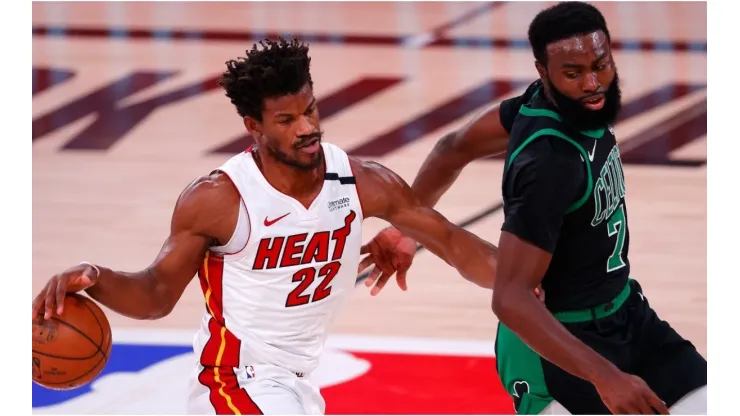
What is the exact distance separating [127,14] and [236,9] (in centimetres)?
133

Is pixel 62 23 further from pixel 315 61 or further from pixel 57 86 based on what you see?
pixel 315 61

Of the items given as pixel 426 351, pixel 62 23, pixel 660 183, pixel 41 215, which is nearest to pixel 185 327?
pixel 426 351

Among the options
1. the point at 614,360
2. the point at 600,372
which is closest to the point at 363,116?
the point at 614,360

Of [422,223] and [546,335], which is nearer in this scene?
[546,335]

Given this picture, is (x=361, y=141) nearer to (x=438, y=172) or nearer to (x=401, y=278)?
(x=438, y=172)

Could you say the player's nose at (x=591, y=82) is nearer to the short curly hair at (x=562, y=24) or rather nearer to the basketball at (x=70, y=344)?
the short curly hair at (x=562, y=24)

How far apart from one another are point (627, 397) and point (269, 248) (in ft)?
4.60

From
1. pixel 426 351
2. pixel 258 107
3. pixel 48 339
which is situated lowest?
pixel 426 351

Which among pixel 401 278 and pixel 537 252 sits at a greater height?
pixel 537 252

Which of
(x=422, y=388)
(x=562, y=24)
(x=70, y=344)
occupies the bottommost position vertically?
(x=422, y=388)

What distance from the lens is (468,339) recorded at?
6.29 metres

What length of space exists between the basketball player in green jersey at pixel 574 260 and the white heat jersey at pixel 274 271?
27.4 inches

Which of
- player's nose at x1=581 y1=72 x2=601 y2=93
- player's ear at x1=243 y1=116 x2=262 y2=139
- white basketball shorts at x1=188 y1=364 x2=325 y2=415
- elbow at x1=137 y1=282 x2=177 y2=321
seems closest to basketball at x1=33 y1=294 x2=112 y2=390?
elbow at x1=137 y1=282 x2=177 y2=321

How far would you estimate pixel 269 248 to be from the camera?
4145 mm
